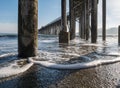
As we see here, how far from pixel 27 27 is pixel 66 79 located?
217cm

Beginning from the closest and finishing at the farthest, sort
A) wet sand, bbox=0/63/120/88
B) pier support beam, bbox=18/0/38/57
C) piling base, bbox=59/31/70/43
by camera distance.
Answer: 1. wet sand, bbox=0/63/120/88
2. pier support beam, bbox=18/0/38/57
3. piling base, bbox=59/31/70/43

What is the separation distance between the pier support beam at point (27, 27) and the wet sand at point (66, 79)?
136 centimetres

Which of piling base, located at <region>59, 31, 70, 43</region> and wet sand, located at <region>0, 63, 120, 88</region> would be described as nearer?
wet sand, located at <region>0, 63, 120, 88</region>

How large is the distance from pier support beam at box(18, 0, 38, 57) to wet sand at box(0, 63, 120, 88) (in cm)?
136

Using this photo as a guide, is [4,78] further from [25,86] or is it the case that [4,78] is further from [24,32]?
[24,32]

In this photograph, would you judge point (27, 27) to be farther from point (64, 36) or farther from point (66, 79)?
point (64, 36)

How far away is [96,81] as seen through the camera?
2594 mm

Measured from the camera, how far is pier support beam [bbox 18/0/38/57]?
452 cm

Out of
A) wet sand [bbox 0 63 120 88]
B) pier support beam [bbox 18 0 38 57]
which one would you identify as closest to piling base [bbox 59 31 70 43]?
pier support beam [bbox 18 0 38 57]

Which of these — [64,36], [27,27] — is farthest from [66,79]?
[64,36]

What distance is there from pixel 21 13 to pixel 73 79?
2404mm

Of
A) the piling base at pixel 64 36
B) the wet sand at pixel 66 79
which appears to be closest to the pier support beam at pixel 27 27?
the wet sand at pixel 66 79

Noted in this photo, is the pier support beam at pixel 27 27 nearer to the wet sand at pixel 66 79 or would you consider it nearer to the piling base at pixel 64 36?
the wet sand at pixel 66 79

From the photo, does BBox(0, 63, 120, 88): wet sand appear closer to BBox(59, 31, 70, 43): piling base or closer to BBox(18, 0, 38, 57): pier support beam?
BBox(18, 0, 38, 57): pier support beam
